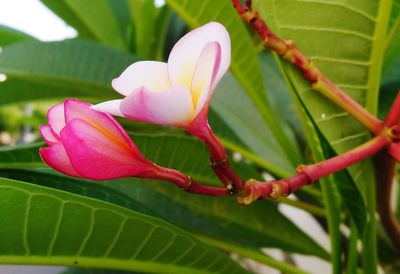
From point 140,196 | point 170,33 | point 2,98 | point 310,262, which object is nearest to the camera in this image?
point 140,196

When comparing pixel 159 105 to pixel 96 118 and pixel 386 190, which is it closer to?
pixel 96 118

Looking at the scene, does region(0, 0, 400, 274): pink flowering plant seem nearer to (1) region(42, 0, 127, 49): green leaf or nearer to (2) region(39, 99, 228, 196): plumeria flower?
(2) region(39, 99, 228, 196): plumeria flower

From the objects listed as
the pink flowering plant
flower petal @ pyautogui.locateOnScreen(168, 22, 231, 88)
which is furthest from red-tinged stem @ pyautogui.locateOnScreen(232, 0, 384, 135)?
flower petal @ pyautogui.locateOnScreen(168, 22, 231, 88)

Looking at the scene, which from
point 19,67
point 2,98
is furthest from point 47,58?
point 2,98

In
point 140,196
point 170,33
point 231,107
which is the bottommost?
point 140,196

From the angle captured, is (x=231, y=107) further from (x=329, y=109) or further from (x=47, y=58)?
(x=329, y=109)
